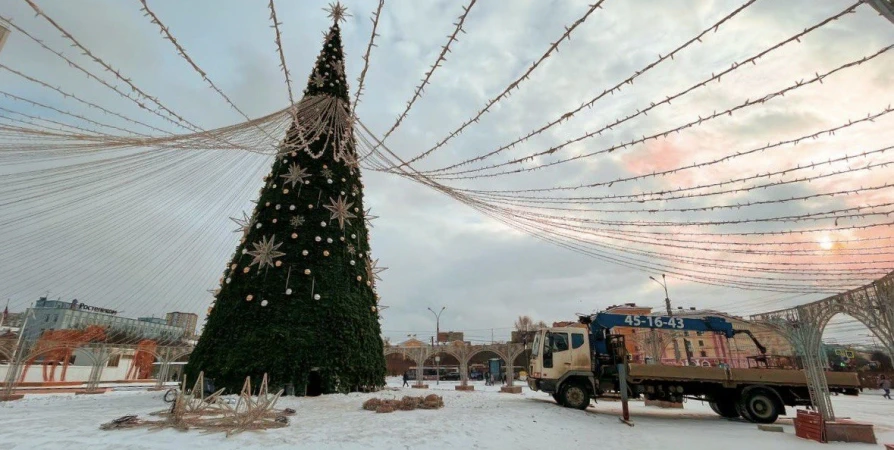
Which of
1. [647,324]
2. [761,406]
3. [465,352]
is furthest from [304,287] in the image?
[465,352]

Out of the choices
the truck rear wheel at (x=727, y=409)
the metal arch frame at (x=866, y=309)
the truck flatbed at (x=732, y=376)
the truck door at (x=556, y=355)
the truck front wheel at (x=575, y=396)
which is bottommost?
the truck rear wheel at (x=727, y=409)

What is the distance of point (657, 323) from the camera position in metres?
12.7

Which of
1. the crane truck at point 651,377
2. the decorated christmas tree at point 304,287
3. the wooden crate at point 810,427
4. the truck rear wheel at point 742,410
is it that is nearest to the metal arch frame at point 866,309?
the crane truck at point 651,377

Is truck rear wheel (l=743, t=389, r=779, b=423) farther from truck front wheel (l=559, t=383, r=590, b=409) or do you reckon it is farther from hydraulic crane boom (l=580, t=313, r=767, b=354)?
truck front wheel (l=559, t=383, r=590, b=409)

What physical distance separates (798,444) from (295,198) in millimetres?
13005

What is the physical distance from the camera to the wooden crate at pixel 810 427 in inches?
317

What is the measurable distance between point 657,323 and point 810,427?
15.0ft

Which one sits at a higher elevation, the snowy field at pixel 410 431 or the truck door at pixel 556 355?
the truck door at pixel 556 355

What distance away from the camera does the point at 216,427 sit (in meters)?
6.18

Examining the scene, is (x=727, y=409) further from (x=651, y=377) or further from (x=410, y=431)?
(x=410, y=431)

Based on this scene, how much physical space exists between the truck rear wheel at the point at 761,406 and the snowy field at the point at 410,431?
0.53m

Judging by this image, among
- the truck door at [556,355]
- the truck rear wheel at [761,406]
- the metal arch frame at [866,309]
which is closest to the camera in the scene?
the truck rear wheel at [761,406]

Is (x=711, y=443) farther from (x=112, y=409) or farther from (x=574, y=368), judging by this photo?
(x=112, y=409)

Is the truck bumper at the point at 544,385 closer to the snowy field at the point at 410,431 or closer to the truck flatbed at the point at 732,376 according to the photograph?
the snowy field at the point at 410,431
